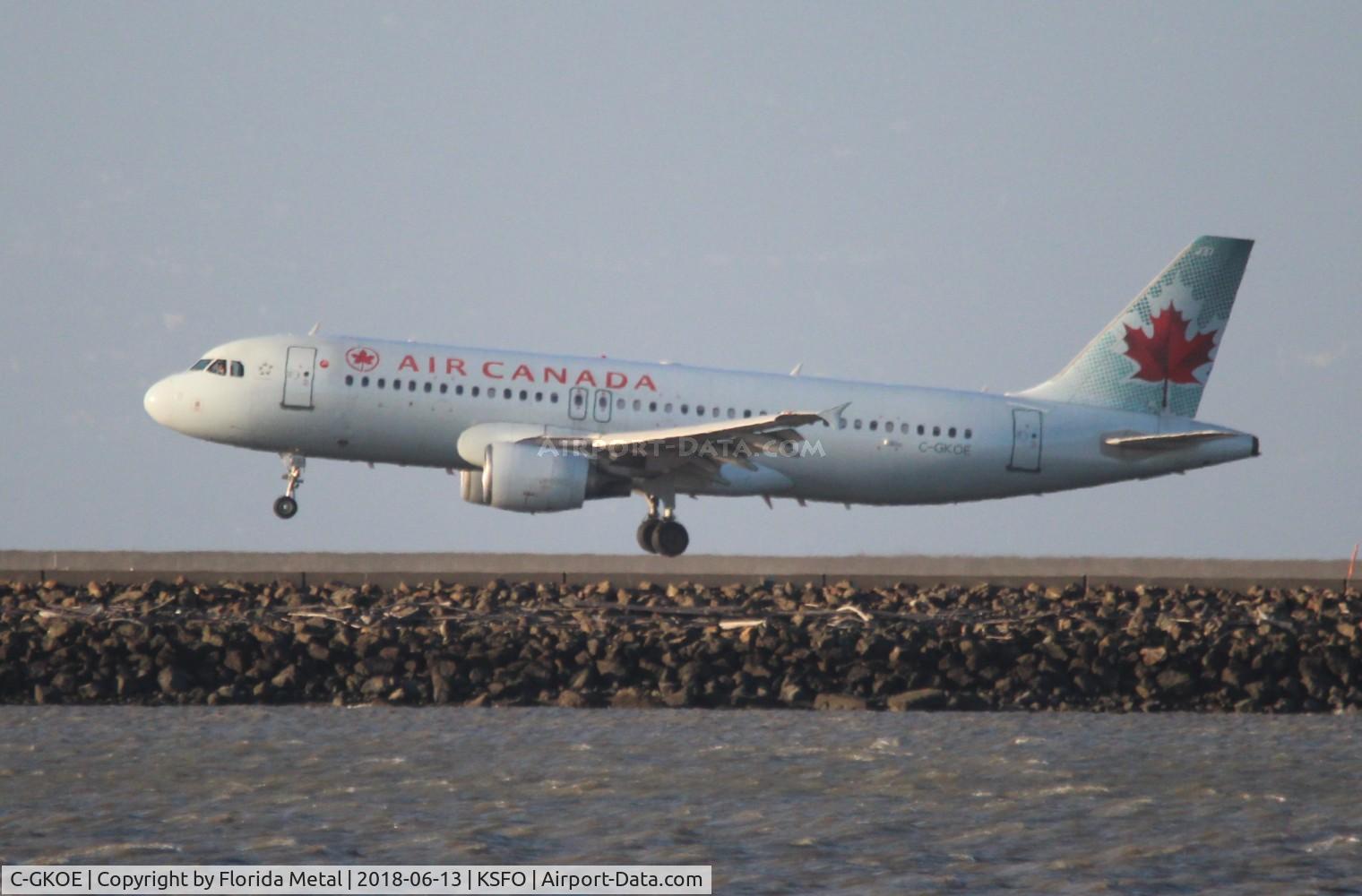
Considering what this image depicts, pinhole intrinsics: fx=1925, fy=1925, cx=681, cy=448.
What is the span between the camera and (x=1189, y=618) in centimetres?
2486

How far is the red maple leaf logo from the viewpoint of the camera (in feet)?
117

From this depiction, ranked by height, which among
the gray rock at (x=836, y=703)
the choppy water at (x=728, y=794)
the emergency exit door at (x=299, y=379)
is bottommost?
the choppy water at (x=728, y=794)

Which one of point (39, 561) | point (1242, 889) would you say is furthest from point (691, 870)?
point (39, 561)

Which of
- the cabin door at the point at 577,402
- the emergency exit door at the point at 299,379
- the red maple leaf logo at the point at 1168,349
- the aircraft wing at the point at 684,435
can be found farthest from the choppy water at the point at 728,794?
the red maple leaf logo at the point at 1168,349

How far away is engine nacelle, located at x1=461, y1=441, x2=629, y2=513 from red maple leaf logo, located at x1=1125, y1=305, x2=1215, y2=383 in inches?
437

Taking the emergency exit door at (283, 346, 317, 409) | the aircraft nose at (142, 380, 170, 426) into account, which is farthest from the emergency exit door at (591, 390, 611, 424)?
the aircraft nose at (142, 380, 170, 426)

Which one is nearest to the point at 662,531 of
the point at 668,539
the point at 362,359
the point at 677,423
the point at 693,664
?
the point at 668,539

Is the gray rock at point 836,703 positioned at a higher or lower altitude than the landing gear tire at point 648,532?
lower

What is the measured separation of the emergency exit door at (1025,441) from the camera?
34.2 meters

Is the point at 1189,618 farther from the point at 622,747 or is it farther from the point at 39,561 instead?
the point at 39,561

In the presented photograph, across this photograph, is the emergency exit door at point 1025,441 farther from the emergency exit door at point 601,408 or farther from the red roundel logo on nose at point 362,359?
the red roundel logo on nose at point 362,359

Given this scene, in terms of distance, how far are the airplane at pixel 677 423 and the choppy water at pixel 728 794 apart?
10.8m

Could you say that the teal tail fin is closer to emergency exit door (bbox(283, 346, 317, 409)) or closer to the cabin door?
the cabin door

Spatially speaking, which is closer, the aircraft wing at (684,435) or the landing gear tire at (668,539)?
the aircraft wing at (684,435)
